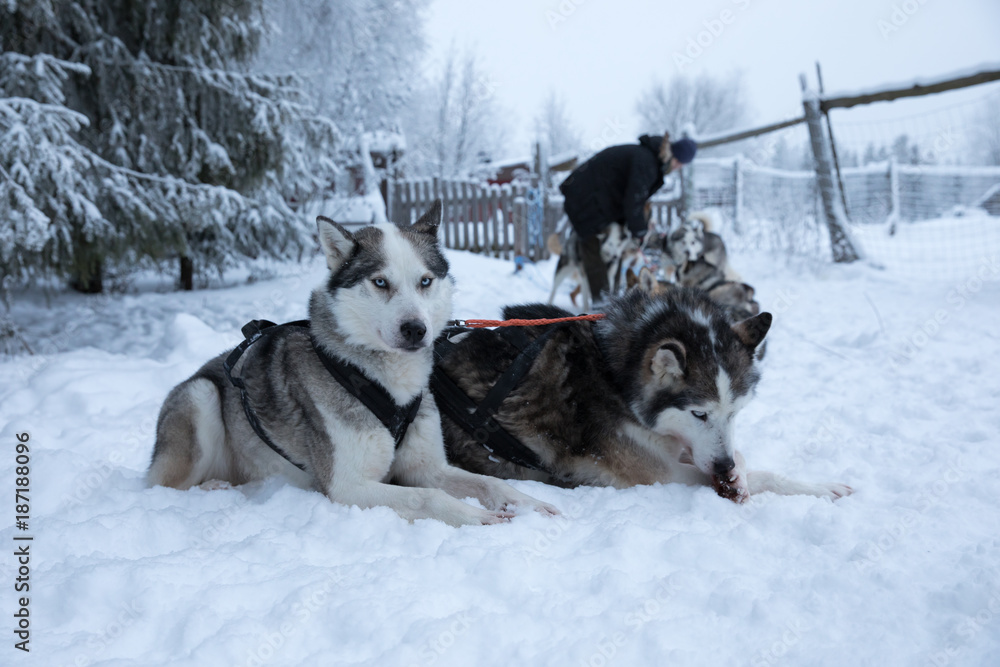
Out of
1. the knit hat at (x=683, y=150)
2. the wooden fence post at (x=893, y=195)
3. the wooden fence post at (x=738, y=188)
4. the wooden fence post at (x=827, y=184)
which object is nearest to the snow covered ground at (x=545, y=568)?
the knit hat at (x=683, y=150)

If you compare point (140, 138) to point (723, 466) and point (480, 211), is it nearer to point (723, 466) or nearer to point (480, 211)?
point (723, 466)

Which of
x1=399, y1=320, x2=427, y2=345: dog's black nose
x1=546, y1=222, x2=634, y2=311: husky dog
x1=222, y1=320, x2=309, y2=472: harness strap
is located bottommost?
x1=222, y1=320, x2=309, y2=472: harness strap

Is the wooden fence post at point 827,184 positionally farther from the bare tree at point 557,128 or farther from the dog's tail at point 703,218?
the bare tree at point 557,128

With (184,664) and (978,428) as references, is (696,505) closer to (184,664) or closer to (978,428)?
(184,664)

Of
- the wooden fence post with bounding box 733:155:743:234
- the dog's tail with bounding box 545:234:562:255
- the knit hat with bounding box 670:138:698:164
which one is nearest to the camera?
the knit hat with bounding box 670:138:698:164

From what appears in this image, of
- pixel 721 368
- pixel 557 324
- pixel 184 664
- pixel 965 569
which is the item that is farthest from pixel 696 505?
pixel 184 664

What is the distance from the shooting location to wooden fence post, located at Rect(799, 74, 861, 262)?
9227mm

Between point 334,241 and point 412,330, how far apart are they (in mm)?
533

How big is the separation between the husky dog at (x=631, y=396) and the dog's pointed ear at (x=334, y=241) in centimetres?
69

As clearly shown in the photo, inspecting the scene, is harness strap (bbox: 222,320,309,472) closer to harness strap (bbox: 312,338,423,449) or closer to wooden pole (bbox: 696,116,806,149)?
harness strap (bbox: 312,338,423,449)

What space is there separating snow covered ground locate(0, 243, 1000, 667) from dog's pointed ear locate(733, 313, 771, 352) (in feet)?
2.25

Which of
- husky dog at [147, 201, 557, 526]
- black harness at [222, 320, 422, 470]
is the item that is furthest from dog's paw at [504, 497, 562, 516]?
black harness at [222, 320, 422, 470]

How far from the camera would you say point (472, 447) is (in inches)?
105

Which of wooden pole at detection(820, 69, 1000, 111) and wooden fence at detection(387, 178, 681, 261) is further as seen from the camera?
wooden fence at detection(387, 178, 681, 261)
